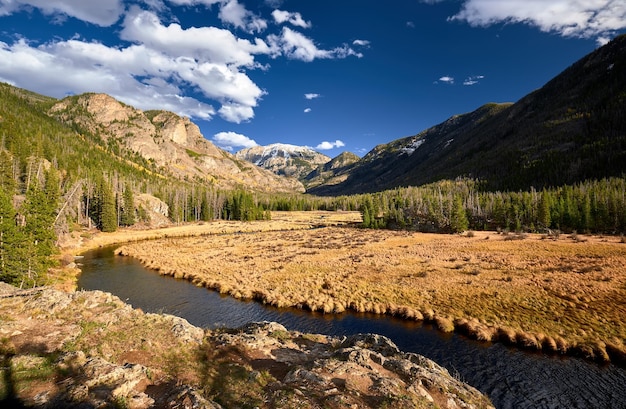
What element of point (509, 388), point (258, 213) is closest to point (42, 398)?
point (509, 388)

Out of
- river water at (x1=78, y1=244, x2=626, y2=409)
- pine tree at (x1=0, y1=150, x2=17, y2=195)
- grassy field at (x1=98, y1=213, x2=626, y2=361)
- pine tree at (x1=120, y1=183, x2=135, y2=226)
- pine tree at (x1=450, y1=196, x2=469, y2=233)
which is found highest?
pine tree at (x1=0, y1=150, x2=17, y2=195)

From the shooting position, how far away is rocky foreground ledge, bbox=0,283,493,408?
905 centimetres

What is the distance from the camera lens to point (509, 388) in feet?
55.8

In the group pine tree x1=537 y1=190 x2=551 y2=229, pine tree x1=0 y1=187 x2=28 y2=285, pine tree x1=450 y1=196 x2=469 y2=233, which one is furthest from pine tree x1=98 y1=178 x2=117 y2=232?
pine tree x1=537 y1=190 x2=551 y2=229

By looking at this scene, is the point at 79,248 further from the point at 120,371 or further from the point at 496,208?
the point at 496,208

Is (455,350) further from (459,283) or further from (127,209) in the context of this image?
(127,209)

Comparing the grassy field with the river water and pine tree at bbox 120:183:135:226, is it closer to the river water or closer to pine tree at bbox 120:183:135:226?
the river water

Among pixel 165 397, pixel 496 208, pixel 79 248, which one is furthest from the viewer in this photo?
pixel 496 208

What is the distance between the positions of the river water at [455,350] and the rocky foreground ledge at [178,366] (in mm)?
4621

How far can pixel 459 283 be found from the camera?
114 feet

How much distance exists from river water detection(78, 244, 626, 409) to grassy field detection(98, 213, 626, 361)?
1.40 metres

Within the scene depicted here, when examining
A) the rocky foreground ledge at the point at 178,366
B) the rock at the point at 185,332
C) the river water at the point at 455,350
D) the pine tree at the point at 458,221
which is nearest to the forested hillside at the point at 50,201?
the river water at the point at 455,350

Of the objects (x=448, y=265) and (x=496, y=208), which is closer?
(x=448, y=265)

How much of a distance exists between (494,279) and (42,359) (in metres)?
41.6
